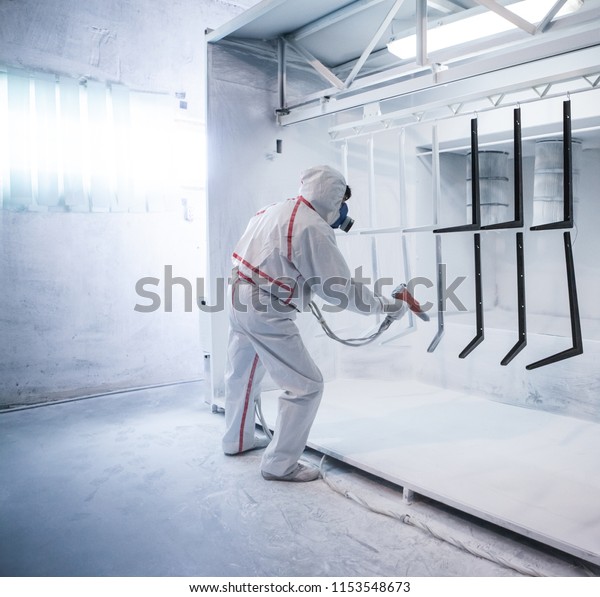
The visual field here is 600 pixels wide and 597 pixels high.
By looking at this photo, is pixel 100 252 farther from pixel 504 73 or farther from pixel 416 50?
pixel 504 73

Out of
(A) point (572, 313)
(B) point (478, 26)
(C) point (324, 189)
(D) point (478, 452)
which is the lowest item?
(D) point (478, 452)

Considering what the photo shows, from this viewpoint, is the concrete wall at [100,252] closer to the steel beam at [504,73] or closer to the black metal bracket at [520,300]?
the steel beam at [504,73]

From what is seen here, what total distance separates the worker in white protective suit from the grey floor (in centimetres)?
27

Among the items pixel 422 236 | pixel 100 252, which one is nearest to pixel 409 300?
pixel 422 236

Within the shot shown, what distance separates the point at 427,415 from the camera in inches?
138

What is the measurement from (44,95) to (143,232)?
1.20m

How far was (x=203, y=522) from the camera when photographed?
2.34 meters

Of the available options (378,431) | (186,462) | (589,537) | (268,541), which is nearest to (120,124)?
(186,462)

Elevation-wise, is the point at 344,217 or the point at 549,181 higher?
the point at 549,181

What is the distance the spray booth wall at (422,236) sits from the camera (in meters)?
3.66

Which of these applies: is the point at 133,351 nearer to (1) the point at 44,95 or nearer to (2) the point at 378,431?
(1) the point at 44,95

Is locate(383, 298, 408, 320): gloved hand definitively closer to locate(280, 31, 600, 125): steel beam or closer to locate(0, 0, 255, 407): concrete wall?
locate(280, 31, 600, 125): steel beam

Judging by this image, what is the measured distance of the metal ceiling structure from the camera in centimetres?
255

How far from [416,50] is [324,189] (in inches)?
35.9
